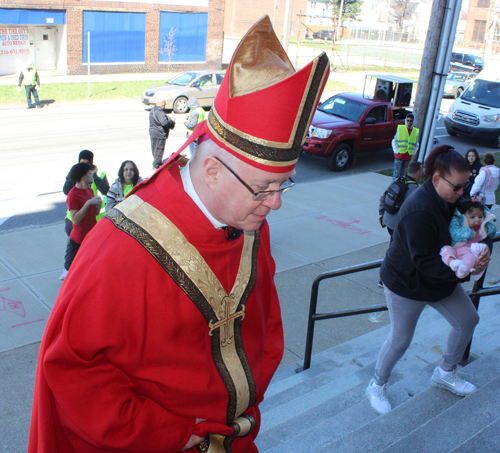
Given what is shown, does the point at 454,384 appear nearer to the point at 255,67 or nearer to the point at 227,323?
the point at 227,323

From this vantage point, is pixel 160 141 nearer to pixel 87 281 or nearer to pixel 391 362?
pixel 391 362

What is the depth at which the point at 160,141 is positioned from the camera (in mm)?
10977

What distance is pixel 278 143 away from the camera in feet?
5.85

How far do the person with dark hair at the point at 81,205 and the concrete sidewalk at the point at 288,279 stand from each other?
80cm

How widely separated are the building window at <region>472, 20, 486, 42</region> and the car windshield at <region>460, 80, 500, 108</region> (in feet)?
179

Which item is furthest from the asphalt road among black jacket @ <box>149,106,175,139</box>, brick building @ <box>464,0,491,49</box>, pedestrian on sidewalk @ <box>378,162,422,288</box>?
brick building @ <box>464,0,491,49</box>

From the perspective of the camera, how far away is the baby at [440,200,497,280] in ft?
10.4

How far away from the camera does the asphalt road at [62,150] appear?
898cm

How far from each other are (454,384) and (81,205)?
13.3 feet

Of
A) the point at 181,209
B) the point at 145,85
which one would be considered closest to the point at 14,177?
the point at 181,209

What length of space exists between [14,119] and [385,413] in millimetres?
16263

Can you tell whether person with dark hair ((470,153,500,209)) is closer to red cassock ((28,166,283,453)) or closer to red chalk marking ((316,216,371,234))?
red chalk marking ((316,216,371,234))

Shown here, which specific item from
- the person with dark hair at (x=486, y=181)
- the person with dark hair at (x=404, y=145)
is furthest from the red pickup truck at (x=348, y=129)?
the person with dark hair at (x=486, y=181)

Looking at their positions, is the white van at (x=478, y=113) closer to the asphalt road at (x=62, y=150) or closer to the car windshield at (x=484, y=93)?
the car windshield at (x=484, y=93)
